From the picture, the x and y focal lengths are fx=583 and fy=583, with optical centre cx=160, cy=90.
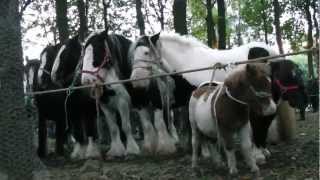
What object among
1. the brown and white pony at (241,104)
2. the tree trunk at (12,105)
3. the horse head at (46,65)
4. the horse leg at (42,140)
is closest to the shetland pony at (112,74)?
the horse head at (46,65)

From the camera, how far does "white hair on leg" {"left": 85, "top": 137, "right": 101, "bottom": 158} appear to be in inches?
398

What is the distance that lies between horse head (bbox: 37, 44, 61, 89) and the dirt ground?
176cm

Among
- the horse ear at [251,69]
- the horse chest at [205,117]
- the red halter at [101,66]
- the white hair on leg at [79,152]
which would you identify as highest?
the red halter at [101,66]

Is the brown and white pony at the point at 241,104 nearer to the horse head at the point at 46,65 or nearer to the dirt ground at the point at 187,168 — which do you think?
the dirt ground at the point at 187,168

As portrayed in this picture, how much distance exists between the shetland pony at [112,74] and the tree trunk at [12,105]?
371 centimetres

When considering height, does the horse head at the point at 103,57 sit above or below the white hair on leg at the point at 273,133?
above

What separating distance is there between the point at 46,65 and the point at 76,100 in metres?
1.06

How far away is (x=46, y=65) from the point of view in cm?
1100

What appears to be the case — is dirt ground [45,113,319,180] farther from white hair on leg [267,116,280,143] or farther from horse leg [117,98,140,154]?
horse leg [117,98,140,154]

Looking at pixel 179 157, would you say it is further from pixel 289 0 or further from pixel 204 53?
pixel 289 0

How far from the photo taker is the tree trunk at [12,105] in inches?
211

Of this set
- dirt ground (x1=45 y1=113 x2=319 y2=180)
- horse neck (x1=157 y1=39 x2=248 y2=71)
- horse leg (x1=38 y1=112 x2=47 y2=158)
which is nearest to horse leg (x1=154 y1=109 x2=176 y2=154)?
dirt ground (x1=45 y1=113 x2=319 y2=180)

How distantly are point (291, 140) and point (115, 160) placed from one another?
9.26 ft

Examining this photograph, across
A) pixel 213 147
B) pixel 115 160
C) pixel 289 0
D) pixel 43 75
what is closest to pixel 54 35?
pixel 289 0
